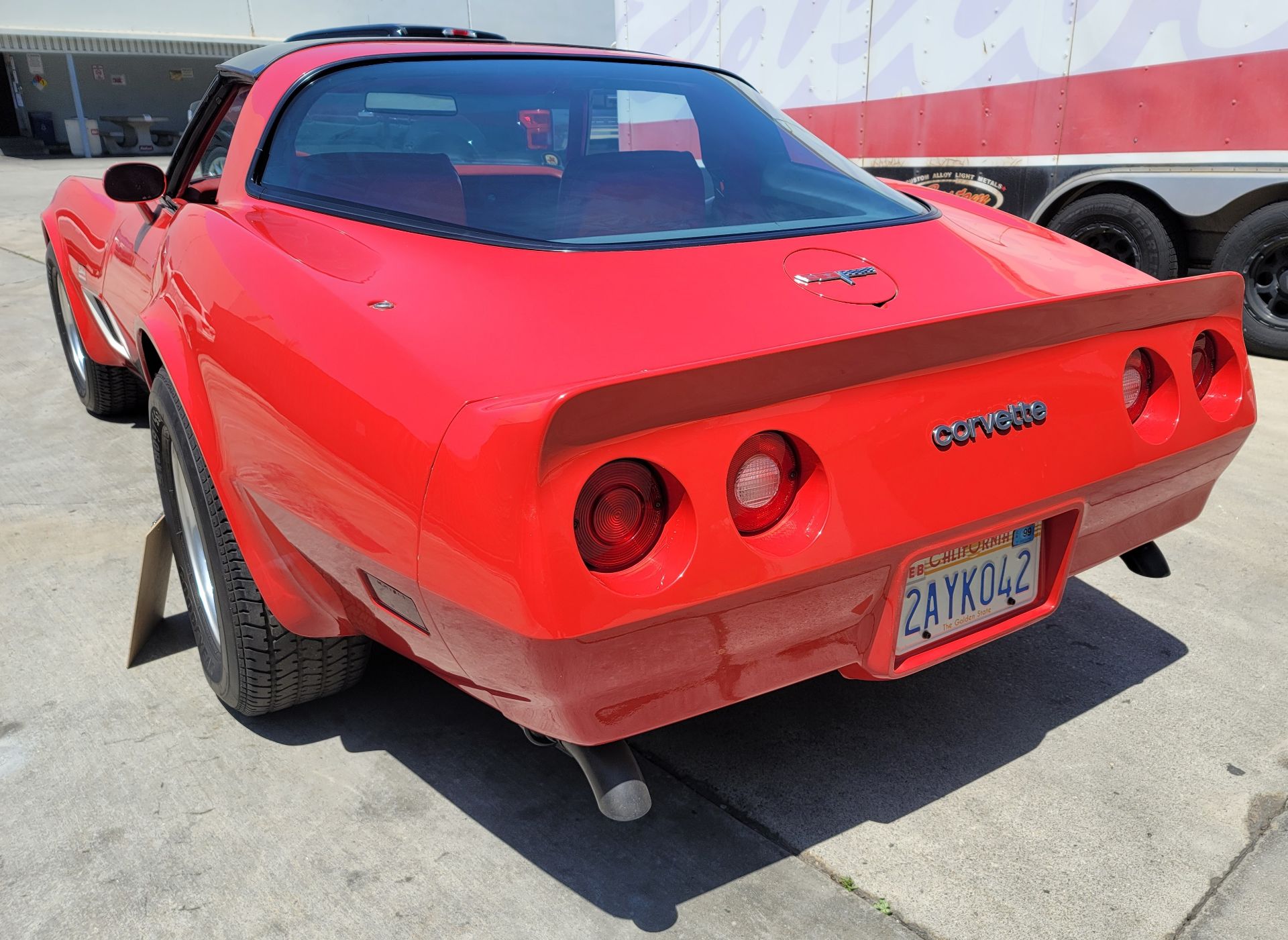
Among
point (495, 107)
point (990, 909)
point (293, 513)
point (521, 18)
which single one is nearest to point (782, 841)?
point (990, 909)

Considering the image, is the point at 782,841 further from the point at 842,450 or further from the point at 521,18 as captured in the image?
the point at 521,18

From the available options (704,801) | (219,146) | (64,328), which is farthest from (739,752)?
(64,328)

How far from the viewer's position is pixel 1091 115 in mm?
5805

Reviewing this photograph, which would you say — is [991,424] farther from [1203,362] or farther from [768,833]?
[768,833]

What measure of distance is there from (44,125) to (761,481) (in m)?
25.7

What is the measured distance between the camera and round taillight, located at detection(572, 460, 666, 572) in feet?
4.92

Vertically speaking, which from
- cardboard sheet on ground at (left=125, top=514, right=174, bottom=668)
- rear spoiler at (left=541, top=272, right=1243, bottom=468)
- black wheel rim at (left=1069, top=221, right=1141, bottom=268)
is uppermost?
rear spoiler at (left=541, top=272, right=1243, bottom=468)

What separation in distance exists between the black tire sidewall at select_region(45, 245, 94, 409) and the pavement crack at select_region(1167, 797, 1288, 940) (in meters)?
4.46

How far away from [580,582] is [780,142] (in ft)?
5.29

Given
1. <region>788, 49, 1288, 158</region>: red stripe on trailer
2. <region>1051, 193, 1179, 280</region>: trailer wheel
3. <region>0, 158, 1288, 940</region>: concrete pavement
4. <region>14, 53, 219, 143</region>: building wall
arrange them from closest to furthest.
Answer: <region>0, 158, 1288, 940</region>: concrete pavement → <region>788, 49, 1288, 158</region>: red stripe on trailer → <region>1051, 193, 1179, 280</region>: trailer wheel → <region>14, 53, 219, 143</region>: building wall

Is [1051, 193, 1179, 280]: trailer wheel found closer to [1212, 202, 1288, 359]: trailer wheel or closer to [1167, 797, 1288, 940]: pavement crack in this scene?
[1212, 202, 1288, 359]: trailer wheel

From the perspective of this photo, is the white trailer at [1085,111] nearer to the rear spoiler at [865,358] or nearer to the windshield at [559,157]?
the windshield at [559,157]

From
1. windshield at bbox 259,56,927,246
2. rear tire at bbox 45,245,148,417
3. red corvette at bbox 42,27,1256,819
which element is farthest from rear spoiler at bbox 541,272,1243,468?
rear tire at bbox 45,245,148,417

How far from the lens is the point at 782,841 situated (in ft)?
6.64
